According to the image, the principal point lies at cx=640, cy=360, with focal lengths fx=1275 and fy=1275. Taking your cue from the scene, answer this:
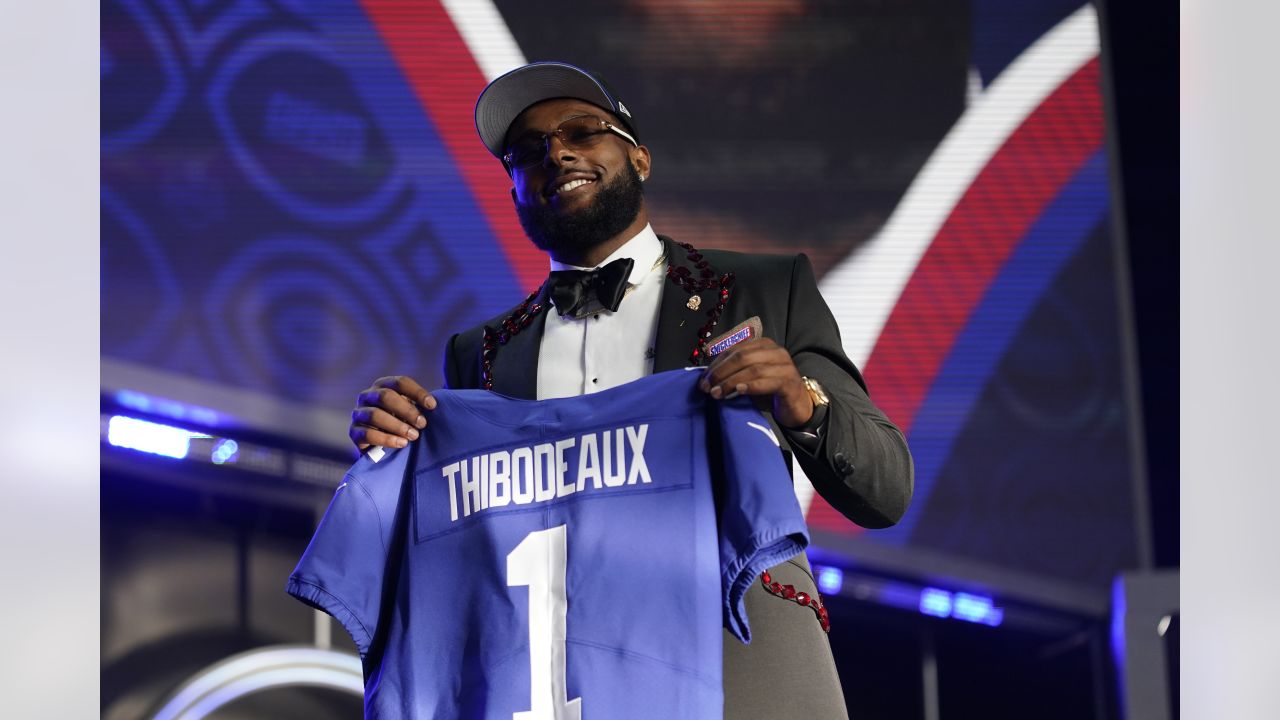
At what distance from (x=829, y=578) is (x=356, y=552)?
1920 mm

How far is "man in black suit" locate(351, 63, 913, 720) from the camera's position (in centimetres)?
150

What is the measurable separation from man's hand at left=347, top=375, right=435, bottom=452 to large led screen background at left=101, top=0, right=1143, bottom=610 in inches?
68.9

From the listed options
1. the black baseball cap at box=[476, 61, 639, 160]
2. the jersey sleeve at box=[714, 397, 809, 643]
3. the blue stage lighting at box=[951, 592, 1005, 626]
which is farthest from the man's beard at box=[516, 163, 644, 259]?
the blue stage lighting at box=[951, 592, 1005, 626]

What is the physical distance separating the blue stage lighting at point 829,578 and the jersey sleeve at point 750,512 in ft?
5.95

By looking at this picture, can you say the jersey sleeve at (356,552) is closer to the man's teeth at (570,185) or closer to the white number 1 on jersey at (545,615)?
the white number 1 on jersey at (545,615)

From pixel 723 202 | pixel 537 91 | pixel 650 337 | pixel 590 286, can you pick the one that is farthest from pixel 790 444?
pixel 723 202

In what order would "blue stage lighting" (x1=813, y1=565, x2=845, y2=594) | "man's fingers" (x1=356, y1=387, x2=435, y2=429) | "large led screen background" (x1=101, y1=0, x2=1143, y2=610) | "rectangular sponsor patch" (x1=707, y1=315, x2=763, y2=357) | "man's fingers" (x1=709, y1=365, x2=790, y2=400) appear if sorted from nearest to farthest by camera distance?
1. "man's fingers" (x1=709, y1=365, x2=790, y2=400)
2. "rectangular sponsor patch" (x1=707, y1=315, x2=763, y2=357)
3. "man's fingers" (x1=356, y1=387, x2=435, y2=429)
4. "blue stage lighting" (x1=813, y1=565, x2=845, y2=594)
5. "large led screen background" (x1=101, y1=0, x2=1143, y2=610)

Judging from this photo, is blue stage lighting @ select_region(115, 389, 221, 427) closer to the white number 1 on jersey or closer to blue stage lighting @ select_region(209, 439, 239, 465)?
blue stage lighting @ select_region(209, 439, 239, 465)

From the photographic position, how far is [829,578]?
10.9 ft

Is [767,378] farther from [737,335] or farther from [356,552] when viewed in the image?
[356,552]

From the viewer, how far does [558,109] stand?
1796 mm
